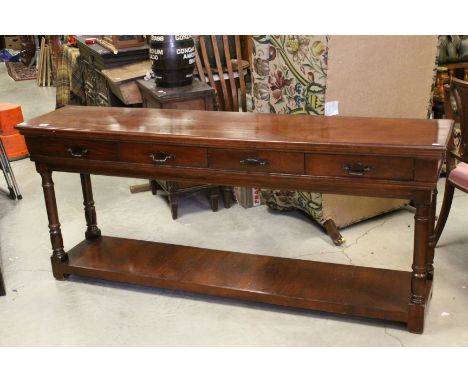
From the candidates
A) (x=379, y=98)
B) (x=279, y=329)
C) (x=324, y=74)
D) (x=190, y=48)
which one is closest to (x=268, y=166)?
(x=279, y=329)

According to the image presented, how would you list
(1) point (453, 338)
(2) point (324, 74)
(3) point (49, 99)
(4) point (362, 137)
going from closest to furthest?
1. (4) point (362, 137)
2. (1) point (453, 338)
3. (2) point (324, 74)
4. (3) point (49, 99)

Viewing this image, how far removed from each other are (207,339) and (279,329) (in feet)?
1.16

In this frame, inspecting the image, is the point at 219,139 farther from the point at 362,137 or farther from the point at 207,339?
the point at 207,339

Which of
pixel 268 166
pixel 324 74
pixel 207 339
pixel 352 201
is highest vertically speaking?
pixel 324 74

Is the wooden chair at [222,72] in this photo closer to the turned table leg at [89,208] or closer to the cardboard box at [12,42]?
the turned table leg at [89,208]

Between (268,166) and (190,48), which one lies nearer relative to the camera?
(268,166)

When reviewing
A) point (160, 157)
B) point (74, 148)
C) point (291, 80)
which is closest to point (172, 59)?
point (291, 80)

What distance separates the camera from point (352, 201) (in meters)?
3.96

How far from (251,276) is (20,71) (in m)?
8.26

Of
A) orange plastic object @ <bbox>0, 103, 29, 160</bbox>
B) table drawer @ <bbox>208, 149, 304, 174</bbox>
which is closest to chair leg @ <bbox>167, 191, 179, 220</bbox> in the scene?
table drawer @ <bbox>208, 149, 304, 174</bbox>

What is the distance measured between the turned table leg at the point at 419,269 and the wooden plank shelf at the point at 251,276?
55mm

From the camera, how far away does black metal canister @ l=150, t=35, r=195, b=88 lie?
4.12 meters

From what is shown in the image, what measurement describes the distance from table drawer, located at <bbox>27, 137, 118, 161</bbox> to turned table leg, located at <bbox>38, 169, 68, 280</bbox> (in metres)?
0.14

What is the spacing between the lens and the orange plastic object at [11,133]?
573 centimetres
